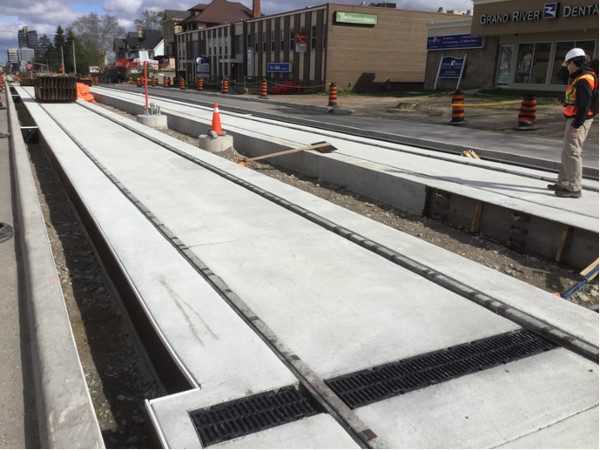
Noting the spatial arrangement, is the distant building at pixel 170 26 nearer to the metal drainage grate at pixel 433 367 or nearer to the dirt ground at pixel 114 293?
the dirt ground at pixel 114 293

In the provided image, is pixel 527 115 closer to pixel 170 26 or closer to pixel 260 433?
pixel 260 433

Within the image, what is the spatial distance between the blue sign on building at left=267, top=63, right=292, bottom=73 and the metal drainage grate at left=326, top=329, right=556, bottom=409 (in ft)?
152

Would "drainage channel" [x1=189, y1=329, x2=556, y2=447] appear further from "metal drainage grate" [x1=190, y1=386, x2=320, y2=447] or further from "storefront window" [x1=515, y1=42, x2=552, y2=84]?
"storefront window" [x1=515, y1=42, x2=552, y2=84]

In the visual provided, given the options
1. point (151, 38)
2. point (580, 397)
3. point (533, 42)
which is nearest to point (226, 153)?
point (580, 397)

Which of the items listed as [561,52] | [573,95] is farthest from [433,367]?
[561,52]

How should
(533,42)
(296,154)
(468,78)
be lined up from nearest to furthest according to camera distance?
(296,154), (533,42), (468,78)

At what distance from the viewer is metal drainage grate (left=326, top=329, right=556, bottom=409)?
2.98 m

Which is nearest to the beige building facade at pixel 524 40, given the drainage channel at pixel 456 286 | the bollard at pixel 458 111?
the bollard at pixel 458 111

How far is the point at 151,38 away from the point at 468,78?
95090mm

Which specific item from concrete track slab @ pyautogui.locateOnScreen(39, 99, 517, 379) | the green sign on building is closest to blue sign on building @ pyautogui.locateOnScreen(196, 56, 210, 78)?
the green sign on building

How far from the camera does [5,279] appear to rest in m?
5.21

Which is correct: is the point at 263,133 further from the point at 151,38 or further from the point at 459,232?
the point at 151,38

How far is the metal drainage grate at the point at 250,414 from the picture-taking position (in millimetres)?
2629

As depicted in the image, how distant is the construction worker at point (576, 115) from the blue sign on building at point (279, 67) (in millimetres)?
42406
